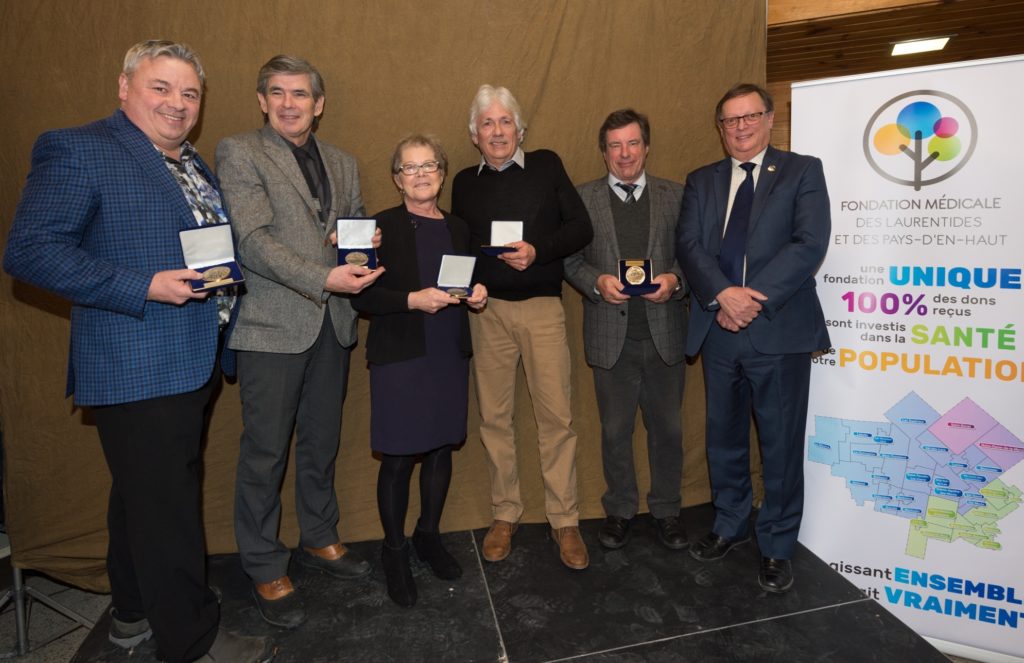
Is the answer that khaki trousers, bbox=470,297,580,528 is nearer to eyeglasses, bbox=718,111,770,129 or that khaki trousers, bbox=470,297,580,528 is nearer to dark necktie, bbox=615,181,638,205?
dark necktie, bbox=615,181,638,205

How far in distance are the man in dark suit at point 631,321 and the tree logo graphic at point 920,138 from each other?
830mm

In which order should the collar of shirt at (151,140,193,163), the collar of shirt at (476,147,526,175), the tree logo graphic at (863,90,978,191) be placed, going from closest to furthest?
1. the collar of shirt at (151,140,193,163)
2. the tree logo graphic at (863,90,978,191)
3. the collar of shirt at (476,147,526,175)

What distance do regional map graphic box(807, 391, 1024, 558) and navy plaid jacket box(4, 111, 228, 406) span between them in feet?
8.59

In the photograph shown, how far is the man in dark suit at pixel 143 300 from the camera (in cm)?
160

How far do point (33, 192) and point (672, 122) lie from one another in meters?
2.67

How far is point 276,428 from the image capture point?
2.21 metres

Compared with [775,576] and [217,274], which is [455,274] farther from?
[775,576]

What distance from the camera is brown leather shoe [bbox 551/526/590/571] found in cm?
248

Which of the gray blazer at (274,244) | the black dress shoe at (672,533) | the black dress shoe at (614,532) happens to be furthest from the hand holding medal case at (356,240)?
the black dress shoe at (672,533)

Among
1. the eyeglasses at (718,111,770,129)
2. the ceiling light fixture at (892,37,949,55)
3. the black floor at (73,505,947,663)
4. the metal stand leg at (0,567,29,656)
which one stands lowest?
the metal stand leg at (0,567,29,656)

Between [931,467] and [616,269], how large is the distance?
156 cm

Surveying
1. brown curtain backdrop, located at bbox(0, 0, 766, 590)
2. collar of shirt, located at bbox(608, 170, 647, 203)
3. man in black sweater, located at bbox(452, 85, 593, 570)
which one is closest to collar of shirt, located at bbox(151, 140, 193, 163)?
brown curtain backdrop, located at bbox(0, 0, 766, 590)

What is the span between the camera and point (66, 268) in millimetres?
1576

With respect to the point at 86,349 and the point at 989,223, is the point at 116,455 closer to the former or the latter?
the point at 86,349
